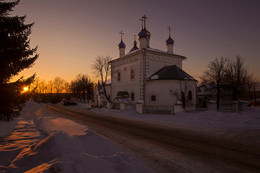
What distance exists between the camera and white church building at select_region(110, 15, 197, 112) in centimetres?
2111

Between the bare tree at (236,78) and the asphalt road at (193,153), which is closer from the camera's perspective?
the asphalt road at (193,153)

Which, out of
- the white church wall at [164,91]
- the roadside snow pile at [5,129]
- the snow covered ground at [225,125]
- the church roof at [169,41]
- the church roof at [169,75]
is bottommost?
the snow covered ground at [225,125]

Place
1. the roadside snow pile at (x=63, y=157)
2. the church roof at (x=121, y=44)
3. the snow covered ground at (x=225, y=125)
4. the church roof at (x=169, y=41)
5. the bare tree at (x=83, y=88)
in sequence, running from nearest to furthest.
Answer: the roadside snow pile at (x=63, y=157), the snow covered ground at (x=225, y=125), the church roof at (x=169, y=41), the church roof at (x=121, y=44), the bare tree at (x=83, y=88)

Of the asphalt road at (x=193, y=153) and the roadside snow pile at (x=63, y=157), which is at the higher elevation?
the roadside snow pile at (x=63, y=157)

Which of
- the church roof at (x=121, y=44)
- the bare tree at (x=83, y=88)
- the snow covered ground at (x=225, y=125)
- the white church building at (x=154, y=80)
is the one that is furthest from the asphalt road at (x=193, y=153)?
the bare tree at (x=83, y=88)

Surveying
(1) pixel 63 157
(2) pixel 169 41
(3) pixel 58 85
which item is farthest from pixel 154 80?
(3) pixel 58 85

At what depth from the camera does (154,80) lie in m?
22.0

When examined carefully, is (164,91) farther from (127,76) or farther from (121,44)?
(121,44)

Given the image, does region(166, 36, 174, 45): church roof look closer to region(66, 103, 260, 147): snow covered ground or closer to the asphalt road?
region(66, 103, 260, 147): snow covered ground

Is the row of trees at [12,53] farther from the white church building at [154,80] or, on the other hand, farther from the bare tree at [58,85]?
the bare tree at [58,85]

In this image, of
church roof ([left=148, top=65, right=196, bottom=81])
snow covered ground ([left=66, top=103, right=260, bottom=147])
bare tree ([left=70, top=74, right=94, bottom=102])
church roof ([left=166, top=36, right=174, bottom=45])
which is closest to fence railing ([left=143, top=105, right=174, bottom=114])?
snow covered ground ([left=66, top=103, right=260, bottom=147])

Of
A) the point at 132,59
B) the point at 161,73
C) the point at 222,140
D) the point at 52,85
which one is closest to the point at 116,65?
the point at 132,59

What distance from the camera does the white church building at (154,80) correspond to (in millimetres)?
21109

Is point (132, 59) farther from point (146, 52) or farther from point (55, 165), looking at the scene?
point (55, 165)
